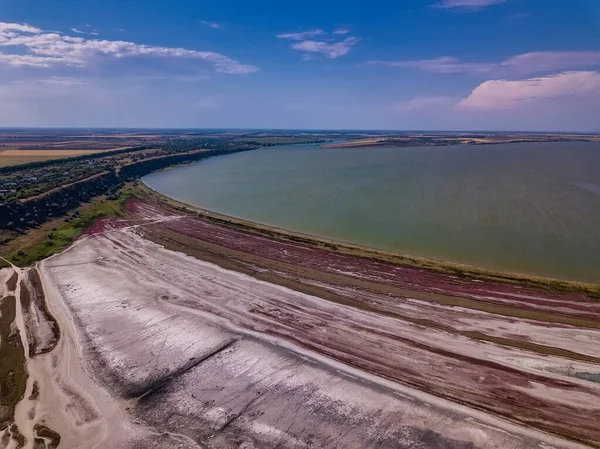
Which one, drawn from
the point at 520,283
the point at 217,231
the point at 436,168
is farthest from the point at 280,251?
the point at 436,168

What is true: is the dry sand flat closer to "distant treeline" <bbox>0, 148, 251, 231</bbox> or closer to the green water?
the green water

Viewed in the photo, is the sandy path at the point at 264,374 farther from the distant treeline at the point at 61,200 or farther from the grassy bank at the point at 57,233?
the distant treeline at the point at 61,200

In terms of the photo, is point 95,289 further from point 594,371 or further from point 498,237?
point 498,237

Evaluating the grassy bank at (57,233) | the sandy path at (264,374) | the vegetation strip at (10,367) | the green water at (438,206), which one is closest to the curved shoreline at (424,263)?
the green water at (438,206)

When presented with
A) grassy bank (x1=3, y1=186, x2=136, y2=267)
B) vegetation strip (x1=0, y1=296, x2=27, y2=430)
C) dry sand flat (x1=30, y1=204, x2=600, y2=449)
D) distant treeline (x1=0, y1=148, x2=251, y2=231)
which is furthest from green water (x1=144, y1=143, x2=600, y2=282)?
vegetation strip (x1=0, y1=296, x2=27, y2=430)

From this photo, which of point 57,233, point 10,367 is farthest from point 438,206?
point 10,367
